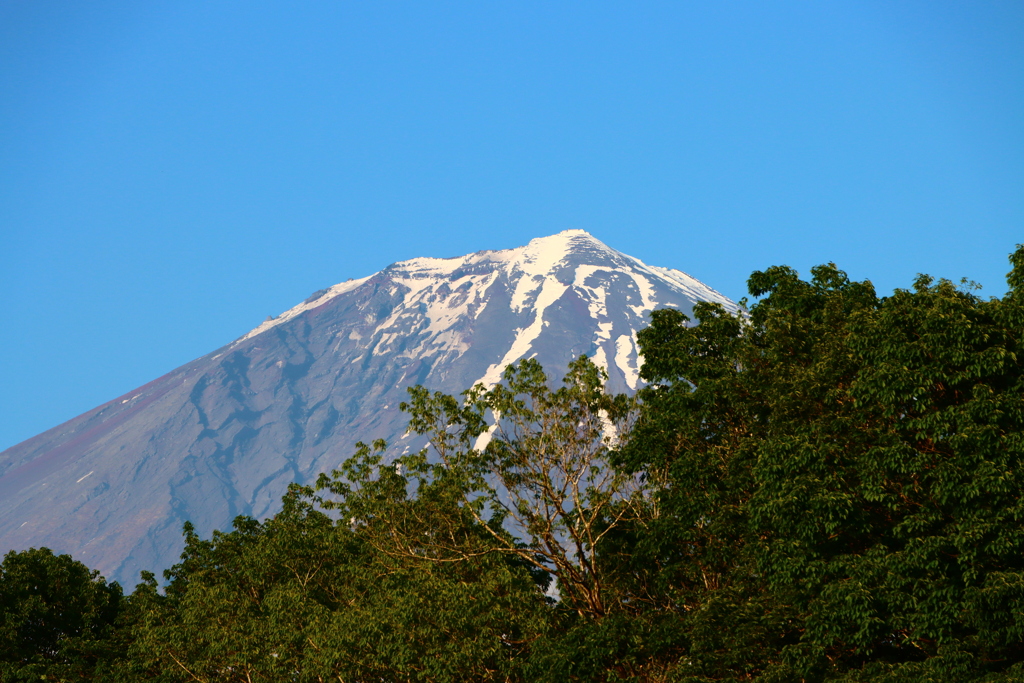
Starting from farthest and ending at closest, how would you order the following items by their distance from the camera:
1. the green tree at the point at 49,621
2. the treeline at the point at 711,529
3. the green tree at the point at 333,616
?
the green tree at the point at 49,621
the green tree at the point at 333,616
the treeline at the point at 711,529

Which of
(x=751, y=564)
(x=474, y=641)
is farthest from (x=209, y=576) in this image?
(x=751, y=564)

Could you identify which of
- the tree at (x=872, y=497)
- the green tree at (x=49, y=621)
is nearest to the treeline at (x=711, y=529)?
the tree at (x=872, y=497)

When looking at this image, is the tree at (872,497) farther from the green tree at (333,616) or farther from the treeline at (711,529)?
the green tree at (333,616)

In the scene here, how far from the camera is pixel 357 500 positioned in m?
27.2

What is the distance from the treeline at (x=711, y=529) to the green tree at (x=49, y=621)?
0.21 metres

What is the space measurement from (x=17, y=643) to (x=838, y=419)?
29374 millimetres

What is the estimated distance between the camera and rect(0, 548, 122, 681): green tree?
3267 cm

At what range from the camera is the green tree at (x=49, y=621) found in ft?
107

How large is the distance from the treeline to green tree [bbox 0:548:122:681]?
0.21 meters

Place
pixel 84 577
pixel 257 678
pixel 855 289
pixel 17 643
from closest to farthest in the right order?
pixel 855 289
pixel 257 678
pixel 17 643
pixel 84 577

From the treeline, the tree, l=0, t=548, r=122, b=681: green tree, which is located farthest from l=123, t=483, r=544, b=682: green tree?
the tree

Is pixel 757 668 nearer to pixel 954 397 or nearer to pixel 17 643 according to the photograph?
pixel 954 397

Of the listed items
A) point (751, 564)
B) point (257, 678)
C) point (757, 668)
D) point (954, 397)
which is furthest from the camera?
point (257, 678)

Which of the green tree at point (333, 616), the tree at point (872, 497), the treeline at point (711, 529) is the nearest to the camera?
the tree at point (872, 497)
